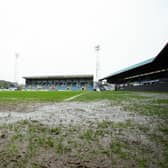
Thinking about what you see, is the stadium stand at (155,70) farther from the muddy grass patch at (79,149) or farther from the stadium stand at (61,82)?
the stadium stand at (61,82)

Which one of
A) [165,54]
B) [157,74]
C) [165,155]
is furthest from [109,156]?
[157,74]

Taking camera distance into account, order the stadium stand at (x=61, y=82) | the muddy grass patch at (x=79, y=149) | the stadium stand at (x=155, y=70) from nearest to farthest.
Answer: the muddy grass patch at (x=79, y=149), the stadium stand at (x=155, y=70), the stadium stand at (x=61, y=82)

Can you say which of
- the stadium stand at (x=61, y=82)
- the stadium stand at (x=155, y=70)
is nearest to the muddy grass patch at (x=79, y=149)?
the stadium stand at (x=155, y=70)

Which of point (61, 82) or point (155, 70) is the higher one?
point (155, 70)

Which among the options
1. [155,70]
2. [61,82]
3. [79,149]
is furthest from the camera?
[61,82]

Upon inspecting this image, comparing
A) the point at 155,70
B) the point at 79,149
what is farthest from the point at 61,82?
the point at 79,149

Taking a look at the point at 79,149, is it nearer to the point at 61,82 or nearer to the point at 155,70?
the point at 155,70

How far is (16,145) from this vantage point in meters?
3.12

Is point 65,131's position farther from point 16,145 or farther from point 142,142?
point 142,142

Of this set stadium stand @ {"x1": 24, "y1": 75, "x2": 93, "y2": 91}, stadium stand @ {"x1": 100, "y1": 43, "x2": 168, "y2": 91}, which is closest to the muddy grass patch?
stadium stand @ {"x1": 100, "y1": 43, "x2": 168, "y2": 91}

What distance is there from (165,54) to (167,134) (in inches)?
898

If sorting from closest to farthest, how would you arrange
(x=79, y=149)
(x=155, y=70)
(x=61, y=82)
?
(x=79, y=149) < (x=155, y=70) < (x=61, y=82)

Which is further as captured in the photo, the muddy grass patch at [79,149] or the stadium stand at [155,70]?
the stadium stand at [155,70]

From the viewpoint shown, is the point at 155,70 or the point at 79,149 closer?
the point at 79,149
